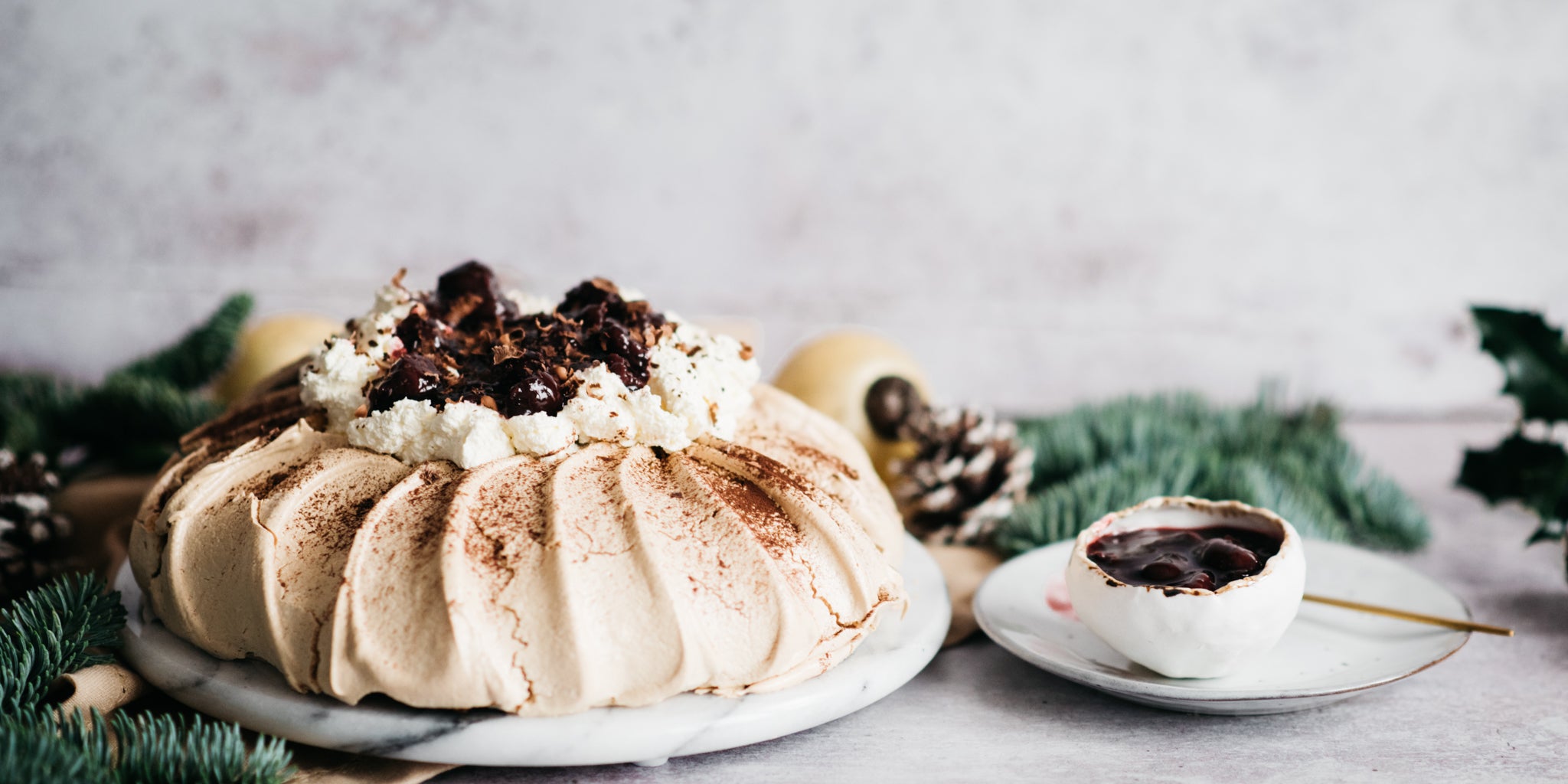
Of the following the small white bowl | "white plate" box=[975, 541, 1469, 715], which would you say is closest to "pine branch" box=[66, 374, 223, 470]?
"white plate" box=[975, 541, 1469, 715]

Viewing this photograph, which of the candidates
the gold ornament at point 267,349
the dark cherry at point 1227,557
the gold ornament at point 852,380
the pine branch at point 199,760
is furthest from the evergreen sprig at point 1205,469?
the gold ornament at point 267,349

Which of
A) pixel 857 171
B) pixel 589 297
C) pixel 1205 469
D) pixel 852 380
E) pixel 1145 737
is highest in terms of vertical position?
pixel 857 171

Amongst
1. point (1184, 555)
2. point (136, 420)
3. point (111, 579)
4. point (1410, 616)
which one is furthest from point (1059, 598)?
point (136, 420)

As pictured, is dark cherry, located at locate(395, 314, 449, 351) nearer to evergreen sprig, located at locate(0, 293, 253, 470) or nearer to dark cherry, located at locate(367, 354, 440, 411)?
dark cherry, located at locate(367, 354, 440, 411)

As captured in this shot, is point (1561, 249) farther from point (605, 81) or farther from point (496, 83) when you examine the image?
point (496, 83)

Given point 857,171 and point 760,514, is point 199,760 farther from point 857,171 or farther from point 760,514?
point 857,171

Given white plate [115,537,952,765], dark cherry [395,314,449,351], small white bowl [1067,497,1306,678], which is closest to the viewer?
white plate [115,537,952,765]

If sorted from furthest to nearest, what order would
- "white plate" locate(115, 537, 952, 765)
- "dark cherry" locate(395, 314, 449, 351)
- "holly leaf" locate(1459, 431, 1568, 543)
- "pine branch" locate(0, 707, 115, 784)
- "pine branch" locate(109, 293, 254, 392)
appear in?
"pine branch" locate(109, 293, 254, 392) < "holly leaf" locate(1459, 431, 1568, 543) < "dark cherry" locate(395, 314, 449, 351) < "white plate" locate(115, 537, 952, 765) < "pine branch" locate(0, 707, 115, 784)
